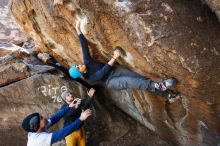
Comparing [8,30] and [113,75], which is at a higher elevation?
[8,30]

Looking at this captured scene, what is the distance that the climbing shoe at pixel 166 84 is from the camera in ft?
21.2

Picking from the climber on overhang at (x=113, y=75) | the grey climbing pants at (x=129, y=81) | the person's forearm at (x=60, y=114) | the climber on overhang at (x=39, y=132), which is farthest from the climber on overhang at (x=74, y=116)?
the climber on overhang at (x=39, y=132)

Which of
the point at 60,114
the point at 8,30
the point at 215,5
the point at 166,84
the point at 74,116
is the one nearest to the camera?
the point at 215,5

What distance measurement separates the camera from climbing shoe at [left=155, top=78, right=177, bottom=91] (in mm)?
6477

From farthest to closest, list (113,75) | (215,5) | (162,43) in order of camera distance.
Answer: (113,75)
(162,43)
(215,5)

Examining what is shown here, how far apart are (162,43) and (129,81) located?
1.36m

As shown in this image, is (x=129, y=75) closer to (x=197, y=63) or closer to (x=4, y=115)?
(x=197, y=63)

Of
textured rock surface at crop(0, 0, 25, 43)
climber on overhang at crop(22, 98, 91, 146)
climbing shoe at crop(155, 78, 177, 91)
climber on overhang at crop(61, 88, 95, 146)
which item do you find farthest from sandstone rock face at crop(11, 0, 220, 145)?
textured rock surface at crop(0, 0, 25, 43)

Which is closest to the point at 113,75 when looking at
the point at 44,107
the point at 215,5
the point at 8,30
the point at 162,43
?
the point at 162,43

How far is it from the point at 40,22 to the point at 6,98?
273 cm

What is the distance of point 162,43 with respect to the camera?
589cm

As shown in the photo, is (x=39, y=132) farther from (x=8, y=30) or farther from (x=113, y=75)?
(x=8, y=30)

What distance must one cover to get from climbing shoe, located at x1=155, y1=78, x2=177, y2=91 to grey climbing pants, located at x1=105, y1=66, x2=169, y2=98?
174 mm

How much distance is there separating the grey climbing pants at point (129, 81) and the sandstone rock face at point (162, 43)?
0.49 ft
